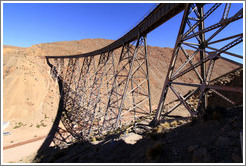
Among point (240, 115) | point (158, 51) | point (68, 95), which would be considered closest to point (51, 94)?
point (68, 95)

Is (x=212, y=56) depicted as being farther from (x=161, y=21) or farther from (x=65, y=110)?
(x=65, y=110)

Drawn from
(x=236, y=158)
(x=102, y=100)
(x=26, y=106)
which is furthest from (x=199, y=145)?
(x=26, y=106)

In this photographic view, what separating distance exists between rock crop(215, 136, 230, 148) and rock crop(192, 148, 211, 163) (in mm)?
458

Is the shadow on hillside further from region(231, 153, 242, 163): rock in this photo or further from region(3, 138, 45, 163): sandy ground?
region(3, 138, 45, 163): sandy ground

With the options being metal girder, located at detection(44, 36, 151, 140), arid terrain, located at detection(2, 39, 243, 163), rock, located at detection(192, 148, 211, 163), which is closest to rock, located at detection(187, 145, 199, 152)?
arid terrain, located at detection(2, 39, 243, 163)

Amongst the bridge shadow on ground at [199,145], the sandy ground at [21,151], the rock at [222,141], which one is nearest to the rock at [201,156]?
the bridge shadow on ground at [199,145]

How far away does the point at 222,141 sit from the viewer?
3648 millimetres

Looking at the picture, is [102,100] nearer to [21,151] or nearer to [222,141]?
[21,151]

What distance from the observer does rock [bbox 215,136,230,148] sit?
353 centimetres

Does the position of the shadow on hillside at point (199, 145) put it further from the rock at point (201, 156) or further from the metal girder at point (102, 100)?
the metal girder at point (102, 100)

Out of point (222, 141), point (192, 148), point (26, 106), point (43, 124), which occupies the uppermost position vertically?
point (222, 141)

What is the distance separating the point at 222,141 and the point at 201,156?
32.0 inches

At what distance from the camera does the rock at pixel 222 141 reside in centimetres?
353

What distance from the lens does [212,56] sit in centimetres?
511
